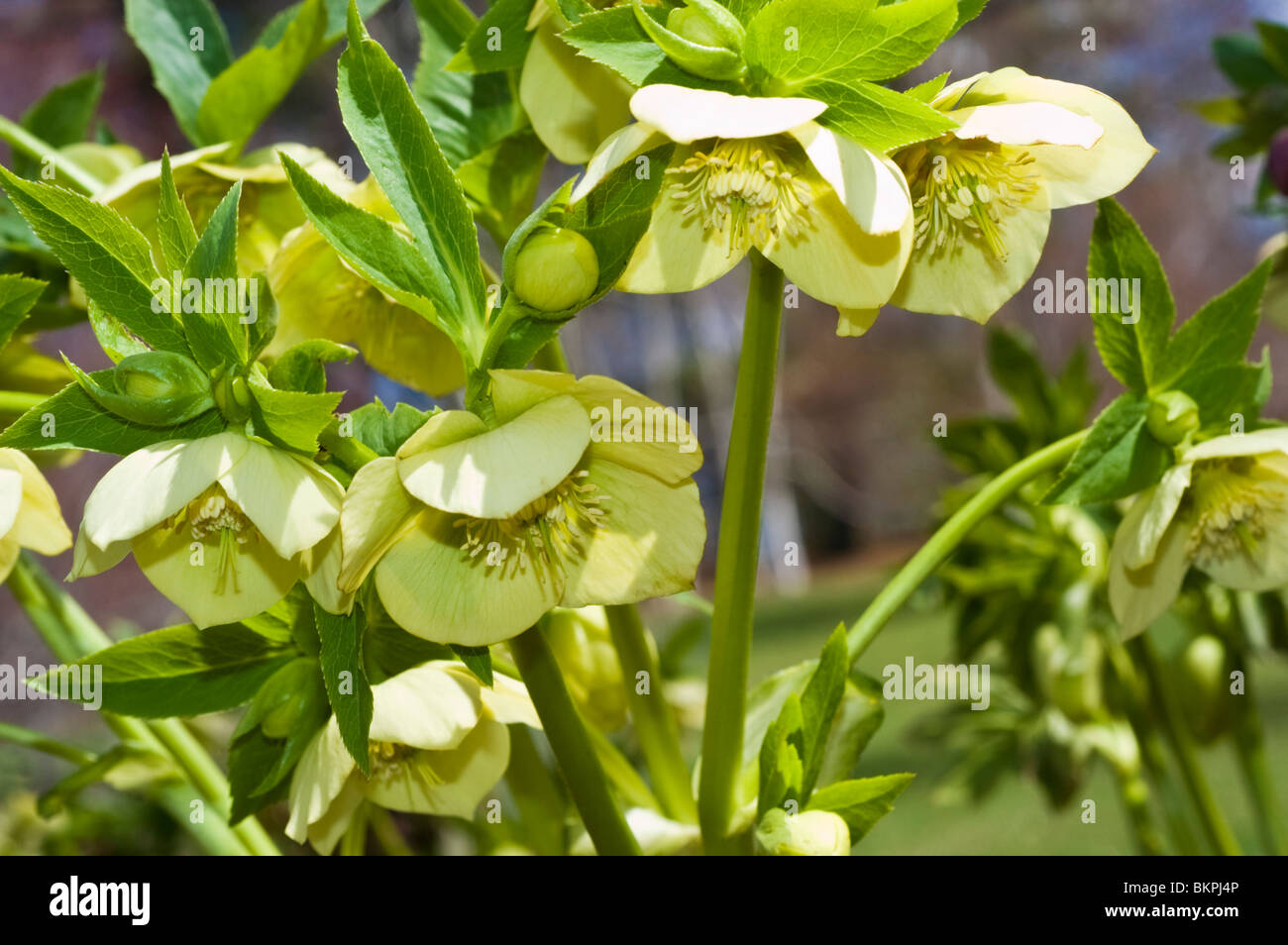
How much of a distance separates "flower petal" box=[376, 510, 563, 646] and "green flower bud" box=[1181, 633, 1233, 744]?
1.87ft

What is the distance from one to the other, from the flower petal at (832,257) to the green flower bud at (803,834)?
17cm

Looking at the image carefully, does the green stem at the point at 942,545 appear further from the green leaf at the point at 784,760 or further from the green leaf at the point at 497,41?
the green leaf at the point at 497,41

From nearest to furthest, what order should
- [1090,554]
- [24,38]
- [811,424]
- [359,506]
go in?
[359,506] → [1090,554] → [24,38] → [811,424]

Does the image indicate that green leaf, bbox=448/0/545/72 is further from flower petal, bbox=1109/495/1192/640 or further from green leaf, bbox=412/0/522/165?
flower petal, bbox=1109/495/1192/640

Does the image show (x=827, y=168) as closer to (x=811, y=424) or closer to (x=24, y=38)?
(x=24, y=38)

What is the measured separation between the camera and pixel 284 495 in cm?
34

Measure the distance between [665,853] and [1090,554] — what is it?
35 centimetres

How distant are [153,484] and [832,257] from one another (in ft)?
0.74

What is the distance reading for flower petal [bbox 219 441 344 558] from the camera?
326 millimetres

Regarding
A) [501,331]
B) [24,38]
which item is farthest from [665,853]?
[24,38]

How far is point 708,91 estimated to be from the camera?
36cm

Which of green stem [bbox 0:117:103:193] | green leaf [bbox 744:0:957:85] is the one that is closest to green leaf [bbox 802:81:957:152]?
green leaf [bbox 744:0:957:85]

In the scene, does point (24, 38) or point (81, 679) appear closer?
point (81, 679)
